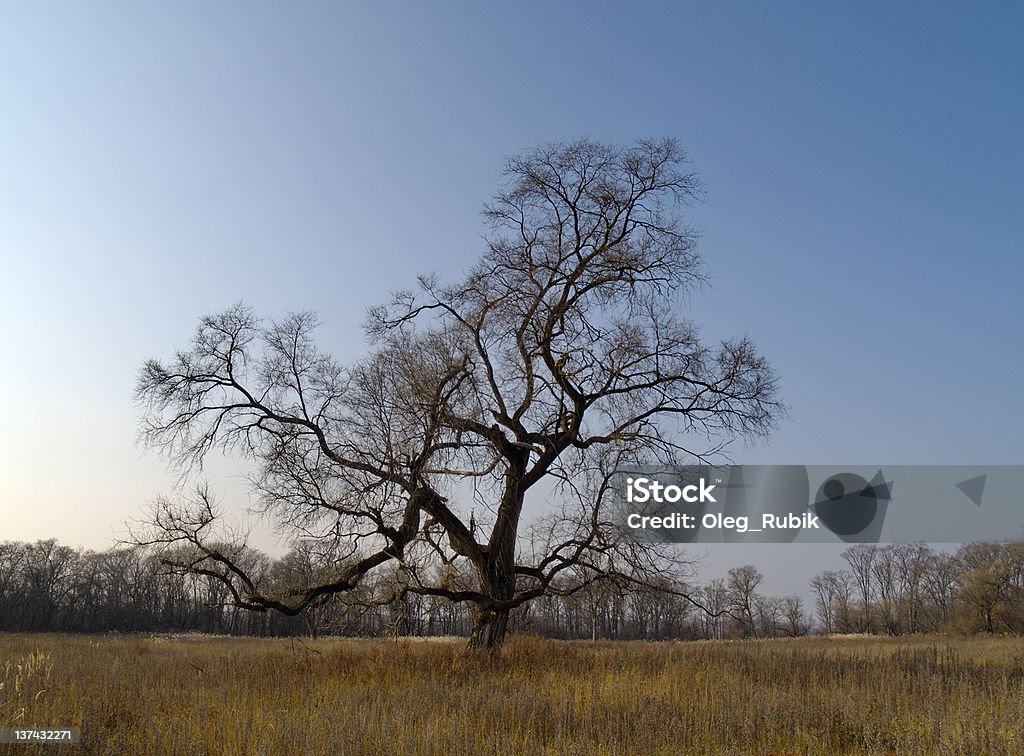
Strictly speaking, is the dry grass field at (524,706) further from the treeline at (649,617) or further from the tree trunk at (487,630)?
the treeline at (649,617)

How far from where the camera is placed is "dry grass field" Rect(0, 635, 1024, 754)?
7480 mm

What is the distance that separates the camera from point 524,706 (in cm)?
938

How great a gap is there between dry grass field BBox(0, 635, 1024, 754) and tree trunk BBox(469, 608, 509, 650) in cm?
78

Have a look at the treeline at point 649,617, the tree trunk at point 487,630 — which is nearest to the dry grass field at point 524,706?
the tree trunk at point 487,630

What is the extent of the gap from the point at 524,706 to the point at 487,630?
6.61 metres

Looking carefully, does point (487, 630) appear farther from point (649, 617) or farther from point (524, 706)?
point (649, 617)

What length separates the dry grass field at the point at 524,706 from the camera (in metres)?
7.48

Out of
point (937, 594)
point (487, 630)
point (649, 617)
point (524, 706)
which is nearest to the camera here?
point (524, 706)

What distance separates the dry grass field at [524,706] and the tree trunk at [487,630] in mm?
784

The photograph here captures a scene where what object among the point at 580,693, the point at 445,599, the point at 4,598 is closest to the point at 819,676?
the point at 580,693

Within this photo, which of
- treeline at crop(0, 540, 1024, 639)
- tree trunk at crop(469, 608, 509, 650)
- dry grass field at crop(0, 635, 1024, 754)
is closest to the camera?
dry grass field at crop(0, 635, 1024, 754)

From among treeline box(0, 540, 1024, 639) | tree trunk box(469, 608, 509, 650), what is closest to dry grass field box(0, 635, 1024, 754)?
tree trunk box(469, 608, 509, 650)

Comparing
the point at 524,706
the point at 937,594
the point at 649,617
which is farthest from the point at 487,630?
the point at 937,594

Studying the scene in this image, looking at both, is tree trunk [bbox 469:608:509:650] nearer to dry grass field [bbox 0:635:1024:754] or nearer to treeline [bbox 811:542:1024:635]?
dry grass field [bbox 0:635:1024:754]
